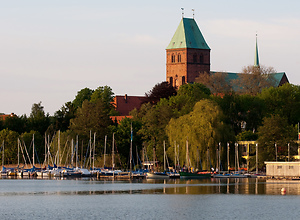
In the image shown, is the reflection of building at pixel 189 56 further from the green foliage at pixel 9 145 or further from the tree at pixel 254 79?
the green foliage at pixel 9 145

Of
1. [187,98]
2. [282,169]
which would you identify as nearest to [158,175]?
[282,169]

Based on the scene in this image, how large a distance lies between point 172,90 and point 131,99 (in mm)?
54647

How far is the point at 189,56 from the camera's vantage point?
7712 inches

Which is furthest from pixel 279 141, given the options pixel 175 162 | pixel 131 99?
pixel 131 99

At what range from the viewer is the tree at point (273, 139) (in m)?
107

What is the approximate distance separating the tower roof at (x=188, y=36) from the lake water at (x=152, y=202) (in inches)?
4264

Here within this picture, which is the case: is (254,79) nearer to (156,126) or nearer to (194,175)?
(156,126)

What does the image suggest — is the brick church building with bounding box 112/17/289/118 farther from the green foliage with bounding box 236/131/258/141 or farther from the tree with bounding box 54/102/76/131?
the green foliage with bounding box 236/131/258/141

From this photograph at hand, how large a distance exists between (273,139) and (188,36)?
88720mm

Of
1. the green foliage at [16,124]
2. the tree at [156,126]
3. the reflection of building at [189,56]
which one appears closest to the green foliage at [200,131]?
the tree at [156,126]

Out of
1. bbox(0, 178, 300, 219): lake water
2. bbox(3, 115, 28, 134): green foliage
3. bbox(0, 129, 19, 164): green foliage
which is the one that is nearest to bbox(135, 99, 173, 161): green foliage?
bbox(0, 129, 19, 164): green foliage

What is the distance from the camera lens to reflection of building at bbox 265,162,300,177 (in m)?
102

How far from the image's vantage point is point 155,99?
455ft

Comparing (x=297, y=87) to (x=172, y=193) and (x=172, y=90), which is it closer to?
(x=172, y=90)
